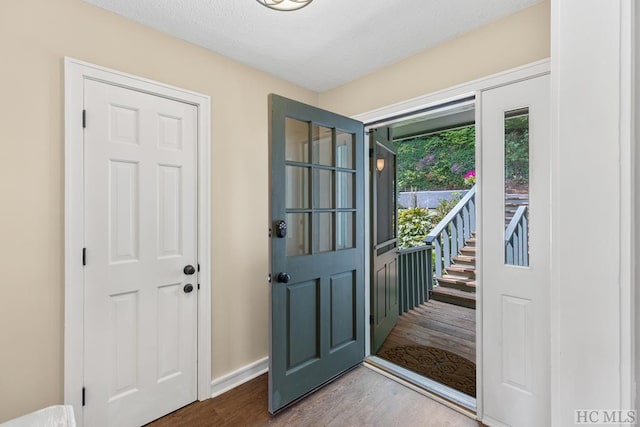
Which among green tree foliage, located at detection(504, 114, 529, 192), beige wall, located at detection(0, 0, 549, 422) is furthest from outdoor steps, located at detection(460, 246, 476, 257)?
beige wall, located at detection(0, 0, 549, 422)

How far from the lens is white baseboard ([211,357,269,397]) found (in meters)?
2.11

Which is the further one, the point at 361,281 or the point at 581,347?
the point at 361,281

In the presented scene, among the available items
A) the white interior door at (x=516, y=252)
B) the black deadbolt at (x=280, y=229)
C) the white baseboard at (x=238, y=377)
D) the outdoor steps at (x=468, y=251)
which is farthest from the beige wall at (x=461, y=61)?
the outdoor steps at (x=468, y=251)

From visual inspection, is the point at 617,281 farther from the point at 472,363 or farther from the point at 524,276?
the point at 472,363

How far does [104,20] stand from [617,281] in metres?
2.38

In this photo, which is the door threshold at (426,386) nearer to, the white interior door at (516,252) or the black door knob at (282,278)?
the white interior door at (516,252)

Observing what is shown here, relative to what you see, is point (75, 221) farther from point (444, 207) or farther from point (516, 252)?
point (444, 207)

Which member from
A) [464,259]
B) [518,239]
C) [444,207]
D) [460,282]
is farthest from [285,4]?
[444,207]

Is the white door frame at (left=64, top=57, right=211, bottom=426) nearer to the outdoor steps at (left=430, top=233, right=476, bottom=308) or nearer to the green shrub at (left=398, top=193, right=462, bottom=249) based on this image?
the outdoor steps at (left=430, top=233, right=476, bottom=308)

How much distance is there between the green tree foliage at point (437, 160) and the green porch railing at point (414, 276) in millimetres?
1846

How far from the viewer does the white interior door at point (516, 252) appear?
1622 millimetres

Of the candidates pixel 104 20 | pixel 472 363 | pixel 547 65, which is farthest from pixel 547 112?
pixel 104 20

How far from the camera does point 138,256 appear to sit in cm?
179

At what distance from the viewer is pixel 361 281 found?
→ 250 cm
